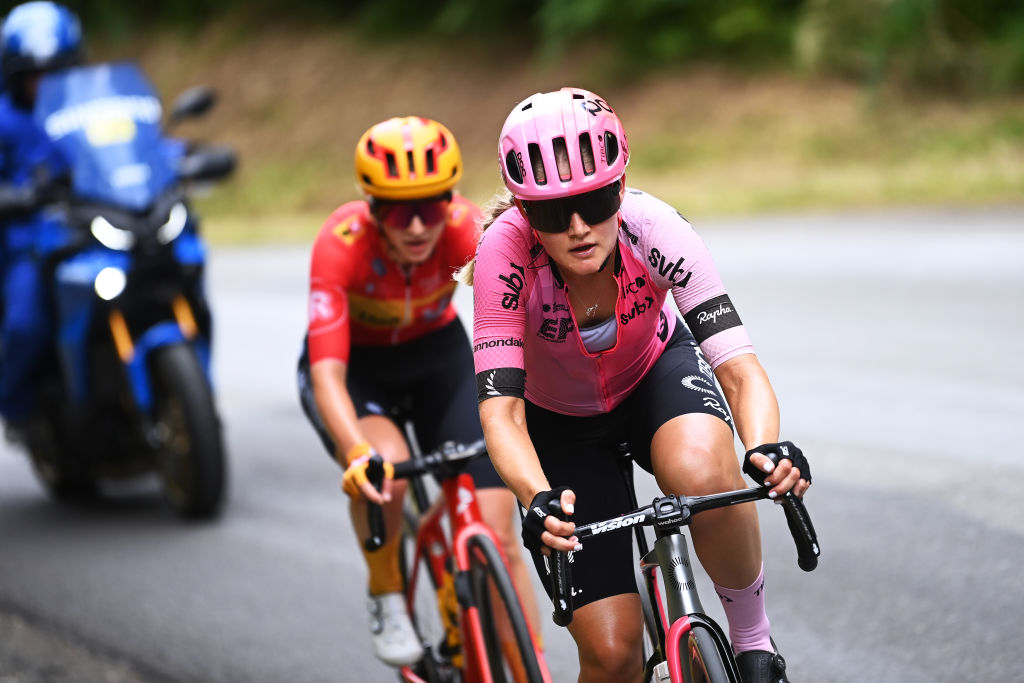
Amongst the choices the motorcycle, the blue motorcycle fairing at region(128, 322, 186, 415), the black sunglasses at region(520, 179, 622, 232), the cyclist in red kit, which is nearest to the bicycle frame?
the cyclist in red kit

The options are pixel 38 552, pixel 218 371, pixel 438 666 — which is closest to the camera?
pixel 438 666

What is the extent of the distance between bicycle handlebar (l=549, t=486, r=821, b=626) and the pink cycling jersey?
50 cm

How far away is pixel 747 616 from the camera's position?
11.8ft

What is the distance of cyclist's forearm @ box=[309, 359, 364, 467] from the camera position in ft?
15.1

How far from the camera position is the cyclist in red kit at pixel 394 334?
15.5 feet

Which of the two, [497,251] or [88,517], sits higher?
[88,517]

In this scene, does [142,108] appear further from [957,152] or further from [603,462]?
[957,152]

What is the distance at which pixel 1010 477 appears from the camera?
263 inches

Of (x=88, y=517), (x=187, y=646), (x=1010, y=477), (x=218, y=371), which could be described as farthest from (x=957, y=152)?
(x=187, y=646)

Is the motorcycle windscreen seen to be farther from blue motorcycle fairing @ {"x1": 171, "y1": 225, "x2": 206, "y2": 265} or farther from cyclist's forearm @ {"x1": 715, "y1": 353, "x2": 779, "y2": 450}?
cyclist's forearm @ {"x1": 715, "y1": 353, "x2": 779, "y2": 450}

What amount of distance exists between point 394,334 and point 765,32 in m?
20.0

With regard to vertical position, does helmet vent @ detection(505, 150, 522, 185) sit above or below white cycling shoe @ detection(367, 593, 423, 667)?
above

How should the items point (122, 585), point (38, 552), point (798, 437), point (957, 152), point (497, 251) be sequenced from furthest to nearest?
1. point (957, 152)
2. point (798, 437)
3. point (38, 552)
4. point (122, 585)
5. point (497, 251)

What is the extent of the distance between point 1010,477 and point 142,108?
5.14m
